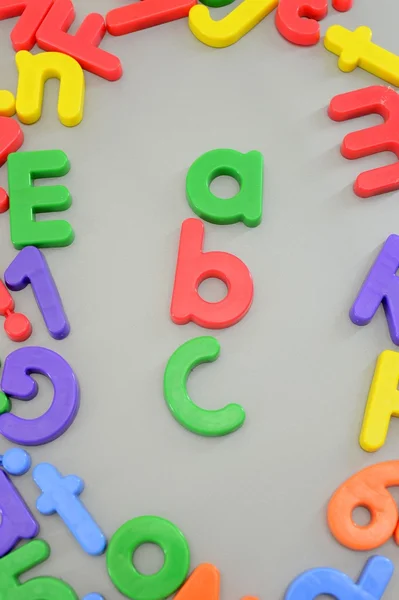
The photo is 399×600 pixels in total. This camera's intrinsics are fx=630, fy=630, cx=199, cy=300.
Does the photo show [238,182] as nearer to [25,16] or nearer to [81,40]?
[81,40]

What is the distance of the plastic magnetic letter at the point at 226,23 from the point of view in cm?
118

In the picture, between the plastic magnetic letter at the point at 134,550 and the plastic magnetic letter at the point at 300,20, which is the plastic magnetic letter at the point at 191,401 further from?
the plastic magnetic letter at the point at 300,20

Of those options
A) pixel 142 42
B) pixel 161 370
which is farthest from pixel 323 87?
pixel 161 370

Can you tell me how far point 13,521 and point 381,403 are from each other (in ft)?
1.81

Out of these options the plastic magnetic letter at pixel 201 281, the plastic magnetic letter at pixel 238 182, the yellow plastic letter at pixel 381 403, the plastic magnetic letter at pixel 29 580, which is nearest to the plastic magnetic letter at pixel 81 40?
the plastic magnetic letter at pixel 238 182

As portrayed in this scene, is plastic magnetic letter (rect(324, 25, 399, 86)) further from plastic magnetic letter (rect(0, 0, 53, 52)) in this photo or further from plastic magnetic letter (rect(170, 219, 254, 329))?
plastic magnetic letter (rect(0, 0, 53, 52))

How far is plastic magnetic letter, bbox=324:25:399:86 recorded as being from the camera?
114cm

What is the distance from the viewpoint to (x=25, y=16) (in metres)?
1.21

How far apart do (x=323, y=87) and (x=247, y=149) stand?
193 mm

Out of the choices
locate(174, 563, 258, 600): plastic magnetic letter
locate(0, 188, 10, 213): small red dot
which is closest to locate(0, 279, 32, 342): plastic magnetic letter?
locate(0, 188, 10, 213): small red dot

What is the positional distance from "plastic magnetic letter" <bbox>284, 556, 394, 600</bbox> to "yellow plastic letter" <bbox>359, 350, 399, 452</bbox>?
6.4 inches

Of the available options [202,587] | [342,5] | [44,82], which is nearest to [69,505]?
[202,587]

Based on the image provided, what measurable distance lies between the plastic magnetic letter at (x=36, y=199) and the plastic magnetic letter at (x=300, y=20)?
1.58ft

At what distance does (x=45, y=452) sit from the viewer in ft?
3.05
